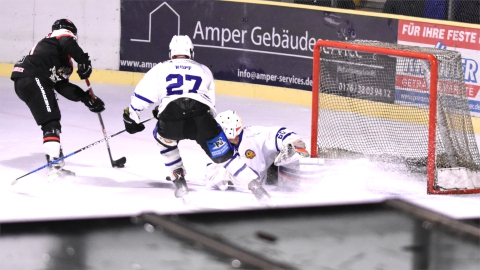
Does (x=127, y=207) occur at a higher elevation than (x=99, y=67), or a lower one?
lower

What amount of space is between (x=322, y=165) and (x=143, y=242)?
4.04 metres

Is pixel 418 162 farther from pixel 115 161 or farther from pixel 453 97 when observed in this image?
pixel 115 161

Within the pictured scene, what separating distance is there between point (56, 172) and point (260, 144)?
1.33m

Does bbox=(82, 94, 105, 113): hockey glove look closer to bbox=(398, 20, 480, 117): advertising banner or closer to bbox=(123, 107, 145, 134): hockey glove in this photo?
bbox=(123, 107, 145, 134): hockey glove

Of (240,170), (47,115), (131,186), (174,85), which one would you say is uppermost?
(174,85)

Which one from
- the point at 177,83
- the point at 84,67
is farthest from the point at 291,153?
the point at 84,67

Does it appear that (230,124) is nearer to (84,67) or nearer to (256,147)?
(256,147)

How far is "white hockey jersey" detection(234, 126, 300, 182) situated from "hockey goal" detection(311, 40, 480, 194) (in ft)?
1.68

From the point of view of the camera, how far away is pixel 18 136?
6.68 meters

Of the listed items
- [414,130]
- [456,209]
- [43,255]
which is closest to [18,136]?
[414,130]

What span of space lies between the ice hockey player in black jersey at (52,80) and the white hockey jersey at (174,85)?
0.85m

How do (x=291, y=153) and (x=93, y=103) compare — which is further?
(x=93, y=103)

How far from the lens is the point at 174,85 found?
456 cm

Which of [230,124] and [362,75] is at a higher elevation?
[362,75]
